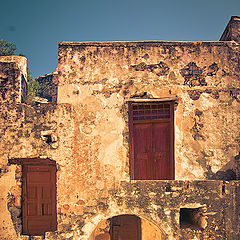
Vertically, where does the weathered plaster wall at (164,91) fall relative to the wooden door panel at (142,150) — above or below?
above

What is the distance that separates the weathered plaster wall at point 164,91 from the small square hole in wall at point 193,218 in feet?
2.86

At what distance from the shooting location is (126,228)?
766cm

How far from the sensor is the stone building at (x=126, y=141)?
18.7 feet

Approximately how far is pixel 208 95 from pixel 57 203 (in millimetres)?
4729

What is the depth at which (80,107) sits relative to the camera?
21.1 feet

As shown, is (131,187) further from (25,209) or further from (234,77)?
(234,77)

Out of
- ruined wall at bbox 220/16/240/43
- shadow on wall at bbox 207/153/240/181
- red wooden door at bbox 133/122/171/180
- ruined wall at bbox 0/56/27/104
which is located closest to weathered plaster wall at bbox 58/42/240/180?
shadow on wall at bbox 207/153/240/181

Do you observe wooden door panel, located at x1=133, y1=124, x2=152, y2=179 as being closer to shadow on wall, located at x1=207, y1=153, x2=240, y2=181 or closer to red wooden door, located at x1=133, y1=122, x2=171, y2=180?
red wooden door, located at x1=133, y1=122, x2=171, y2=180

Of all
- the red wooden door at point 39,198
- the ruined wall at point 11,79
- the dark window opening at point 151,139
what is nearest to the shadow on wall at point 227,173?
the dark window opening at point 151,139

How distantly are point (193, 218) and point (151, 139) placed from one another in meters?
2.23

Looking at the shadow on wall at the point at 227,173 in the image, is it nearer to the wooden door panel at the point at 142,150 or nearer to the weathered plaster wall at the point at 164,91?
the weathered plaster wall at the point at 164,91

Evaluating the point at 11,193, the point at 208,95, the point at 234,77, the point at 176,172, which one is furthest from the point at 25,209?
the point at 234,77

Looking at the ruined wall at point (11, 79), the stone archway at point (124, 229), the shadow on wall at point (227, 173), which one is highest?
the ruined wall at point (11, 79)

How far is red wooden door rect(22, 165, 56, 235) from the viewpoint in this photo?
6.25 meters
